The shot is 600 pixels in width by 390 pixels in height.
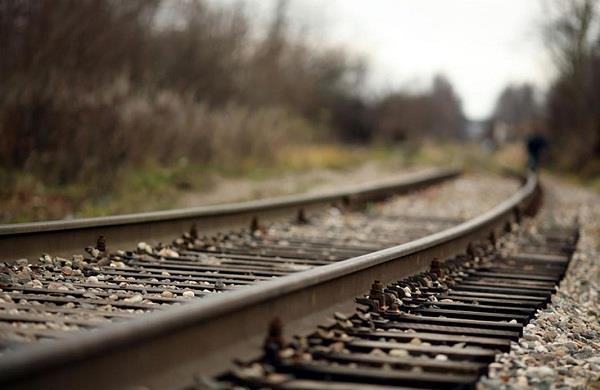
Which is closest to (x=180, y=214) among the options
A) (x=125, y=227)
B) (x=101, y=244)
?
(x=125, y=227)

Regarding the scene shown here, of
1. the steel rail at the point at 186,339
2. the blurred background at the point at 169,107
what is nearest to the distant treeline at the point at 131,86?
the blurred background at the point at 169,107

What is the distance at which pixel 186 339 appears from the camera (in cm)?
338

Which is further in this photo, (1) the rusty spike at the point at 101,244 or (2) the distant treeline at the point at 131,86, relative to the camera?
(2) the distant treeline at the point at 131,86

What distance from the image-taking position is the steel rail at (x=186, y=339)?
2.72m

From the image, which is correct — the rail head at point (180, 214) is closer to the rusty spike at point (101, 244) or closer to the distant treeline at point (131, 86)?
the rusty spike at point (101, 244)

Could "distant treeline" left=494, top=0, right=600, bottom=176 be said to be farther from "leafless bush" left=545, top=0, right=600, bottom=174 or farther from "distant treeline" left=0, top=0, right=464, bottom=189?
"distant treeline" left=0, top=0, right=464, bottom=189

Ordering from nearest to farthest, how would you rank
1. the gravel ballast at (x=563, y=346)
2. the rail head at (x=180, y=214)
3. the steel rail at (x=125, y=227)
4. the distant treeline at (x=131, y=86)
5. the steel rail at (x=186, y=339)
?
the steel rail at (x=186, y=339) < the gravel ballast at (x=563, y=346) < the steel rail at (x=125, y=227) < the rail head at (x=180, y=214) < the distant treeline at (x=131, y=86)

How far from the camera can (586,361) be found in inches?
173

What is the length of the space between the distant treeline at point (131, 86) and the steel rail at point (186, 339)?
30.4 ft

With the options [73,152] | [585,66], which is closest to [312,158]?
[73,152]

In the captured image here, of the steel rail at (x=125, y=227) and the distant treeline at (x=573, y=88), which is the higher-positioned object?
the distant treeline at (x=573, y=88)

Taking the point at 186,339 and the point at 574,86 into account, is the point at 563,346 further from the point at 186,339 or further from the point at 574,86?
the point at 574,86

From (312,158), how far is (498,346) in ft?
67.1

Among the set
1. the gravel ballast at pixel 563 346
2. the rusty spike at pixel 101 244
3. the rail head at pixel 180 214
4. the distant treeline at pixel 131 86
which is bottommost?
the gravel ballast at pixel 563 346
